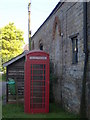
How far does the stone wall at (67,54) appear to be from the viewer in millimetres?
8620

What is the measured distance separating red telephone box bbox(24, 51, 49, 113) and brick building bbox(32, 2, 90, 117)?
38.1 inches

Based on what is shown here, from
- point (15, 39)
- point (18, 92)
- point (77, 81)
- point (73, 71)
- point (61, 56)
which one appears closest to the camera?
point (77, 81)

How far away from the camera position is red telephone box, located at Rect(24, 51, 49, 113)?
975cm

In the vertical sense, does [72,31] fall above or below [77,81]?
above

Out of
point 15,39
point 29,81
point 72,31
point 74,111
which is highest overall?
point 15,39

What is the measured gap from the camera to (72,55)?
32.0 feet

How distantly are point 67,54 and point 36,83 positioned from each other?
6.17 ft

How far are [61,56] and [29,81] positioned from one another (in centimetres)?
251

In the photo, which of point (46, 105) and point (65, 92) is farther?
point (65, 92)

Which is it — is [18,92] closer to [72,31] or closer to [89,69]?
[72,31]

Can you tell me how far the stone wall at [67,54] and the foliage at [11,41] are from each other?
27405 mm

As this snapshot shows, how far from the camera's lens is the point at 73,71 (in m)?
9.33

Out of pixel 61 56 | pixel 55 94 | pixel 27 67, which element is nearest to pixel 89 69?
pixel 27 67

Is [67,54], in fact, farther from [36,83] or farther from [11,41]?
[11,41]
